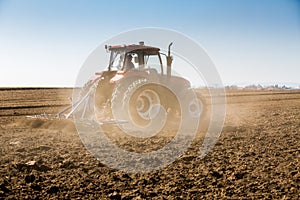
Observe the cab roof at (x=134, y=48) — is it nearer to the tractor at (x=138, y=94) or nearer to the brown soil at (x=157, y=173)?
the tractor at (x=138, y=94)

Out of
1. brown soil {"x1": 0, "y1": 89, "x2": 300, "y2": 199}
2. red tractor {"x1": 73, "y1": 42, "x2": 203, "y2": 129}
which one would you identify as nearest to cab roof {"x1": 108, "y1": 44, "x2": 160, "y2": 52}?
red tractor {"x1": 73, "y1": 42, "x2": 203, "y2": 129}

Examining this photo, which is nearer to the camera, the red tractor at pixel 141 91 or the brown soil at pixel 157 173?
the brown soil at pixel 157 173

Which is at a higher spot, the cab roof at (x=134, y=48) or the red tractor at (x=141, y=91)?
the cab roof at (x=134, y=48)

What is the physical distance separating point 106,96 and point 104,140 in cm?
247

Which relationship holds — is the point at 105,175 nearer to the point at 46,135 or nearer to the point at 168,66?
the point at 46,135

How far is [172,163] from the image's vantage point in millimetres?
4828

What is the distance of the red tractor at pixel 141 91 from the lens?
25.1ft

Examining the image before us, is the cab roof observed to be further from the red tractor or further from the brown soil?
the brown soil

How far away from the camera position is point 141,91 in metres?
7.82

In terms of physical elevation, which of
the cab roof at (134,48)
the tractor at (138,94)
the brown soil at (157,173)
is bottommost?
the brown soil at (157,173)

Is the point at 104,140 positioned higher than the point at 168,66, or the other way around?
the point at 168,66

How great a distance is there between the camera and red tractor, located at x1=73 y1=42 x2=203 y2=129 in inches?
301

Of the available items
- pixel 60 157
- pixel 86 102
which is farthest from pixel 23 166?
pixel 86 102

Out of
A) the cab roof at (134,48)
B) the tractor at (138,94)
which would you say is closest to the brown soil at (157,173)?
the tractor at (138,94)
